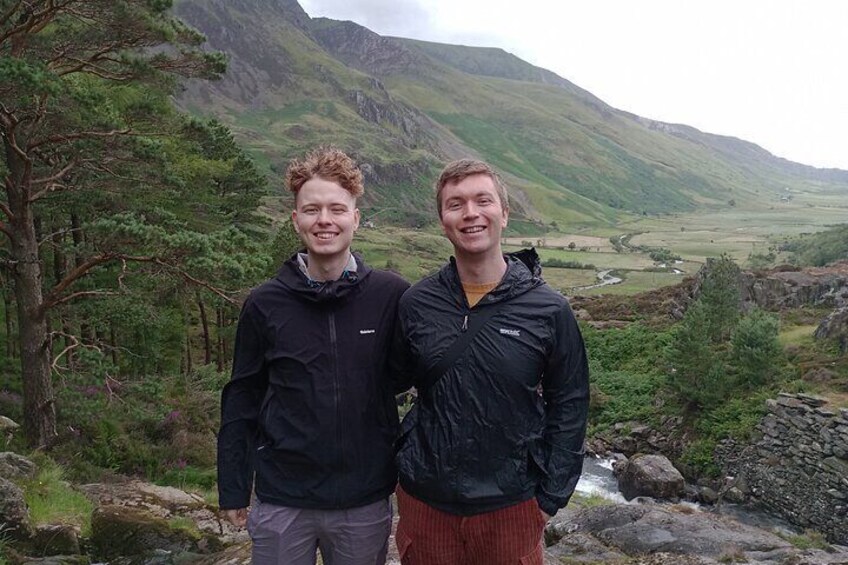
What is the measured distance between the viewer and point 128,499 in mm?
8852

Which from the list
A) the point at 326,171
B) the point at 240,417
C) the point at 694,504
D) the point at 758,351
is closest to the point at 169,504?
the point at 240,417

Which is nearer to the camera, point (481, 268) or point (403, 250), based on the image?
point (481, 268)

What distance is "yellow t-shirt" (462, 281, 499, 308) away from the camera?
369 centimetres

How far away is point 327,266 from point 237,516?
5.69ft

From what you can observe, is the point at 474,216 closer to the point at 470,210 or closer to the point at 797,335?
the point at 470,210

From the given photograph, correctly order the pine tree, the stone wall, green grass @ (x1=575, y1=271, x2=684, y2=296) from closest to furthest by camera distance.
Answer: the pine tree
the stone wall
green grass @ (x1=575, y1=271, x2=684, y2=296)

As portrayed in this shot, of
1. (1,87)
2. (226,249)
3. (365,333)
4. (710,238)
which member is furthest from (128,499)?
(710,238)

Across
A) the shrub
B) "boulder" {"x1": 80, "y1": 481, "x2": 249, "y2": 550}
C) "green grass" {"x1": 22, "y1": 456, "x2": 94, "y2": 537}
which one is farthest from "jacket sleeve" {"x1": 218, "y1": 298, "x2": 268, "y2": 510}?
the shrub

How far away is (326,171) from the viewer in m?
3.79

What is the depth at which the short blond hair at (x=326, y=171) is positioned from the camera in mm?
3791

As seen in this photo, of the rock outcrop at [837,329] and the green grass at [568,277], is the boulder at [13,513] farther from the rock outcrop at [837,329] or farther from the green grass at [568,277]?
the green grass at [568,277]

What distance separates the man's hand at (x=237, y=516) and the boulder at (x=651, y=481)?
20.4 m

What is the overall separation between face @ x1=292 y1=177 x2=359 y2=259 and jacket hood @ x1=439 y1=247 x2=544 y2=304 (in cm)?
67

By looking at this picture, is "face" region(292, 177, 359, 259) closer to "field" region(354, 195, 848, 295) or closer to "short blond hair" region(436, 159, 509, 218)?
"short blond hair" region(436, 159, 509, 218)
